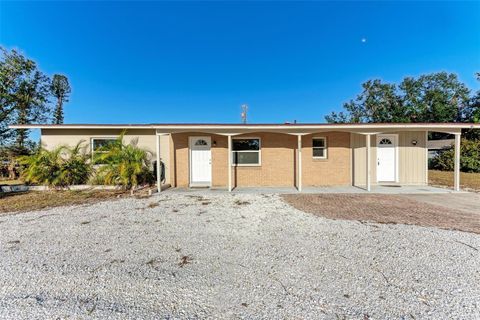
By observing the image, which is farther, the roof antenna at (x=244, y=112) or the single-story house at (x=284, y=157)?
the roof antenna at (x=244, y=112)

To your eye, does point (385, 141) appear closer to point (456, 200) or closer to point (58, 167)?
point (456, 200)

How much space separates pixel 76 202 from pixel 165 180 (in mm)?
3665

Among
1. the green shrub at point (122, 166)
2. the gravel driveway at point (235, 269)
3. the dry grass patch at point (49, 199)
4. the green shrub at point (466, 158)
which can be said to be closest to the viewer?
the gravel driveway at point (235, 269)

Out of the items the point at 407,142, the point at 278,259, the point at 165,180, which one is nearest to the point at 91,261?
the point at 278,259

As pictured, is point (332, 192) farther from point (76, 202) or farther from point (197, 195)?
point (76, 202)

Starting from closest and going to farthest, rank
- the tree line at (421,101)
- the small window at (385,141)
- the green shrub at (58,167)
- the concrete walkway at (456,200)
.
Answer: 1. the concrete walkway at (456,200)
2. the green shrub at (58,167)
3. the small window at (385,141)
4. the tree line at (421,101)

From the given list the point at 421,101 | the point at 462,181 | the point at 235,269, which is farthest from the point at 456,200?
the point at 421,101

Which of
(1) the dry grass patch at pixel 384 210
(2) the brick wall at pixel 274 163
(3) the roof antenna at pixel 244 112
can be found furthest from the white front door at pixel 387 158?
(3) the roof antenna at pixel 244 112

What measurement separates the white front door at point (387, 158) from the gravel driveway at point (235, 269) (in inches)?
251

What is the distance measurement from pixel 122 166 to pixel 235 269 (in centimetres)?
768

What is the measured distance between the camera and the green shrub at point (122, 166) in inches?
356

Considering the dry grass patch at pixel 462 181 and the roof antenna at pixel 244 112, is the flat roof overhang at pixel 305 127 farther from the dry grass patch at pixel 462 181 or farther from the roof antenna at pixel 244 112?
the roof antenna at pixel 244 112

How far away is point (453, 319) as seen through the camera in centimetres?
204

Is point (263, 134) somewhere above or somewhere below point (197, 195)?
above
